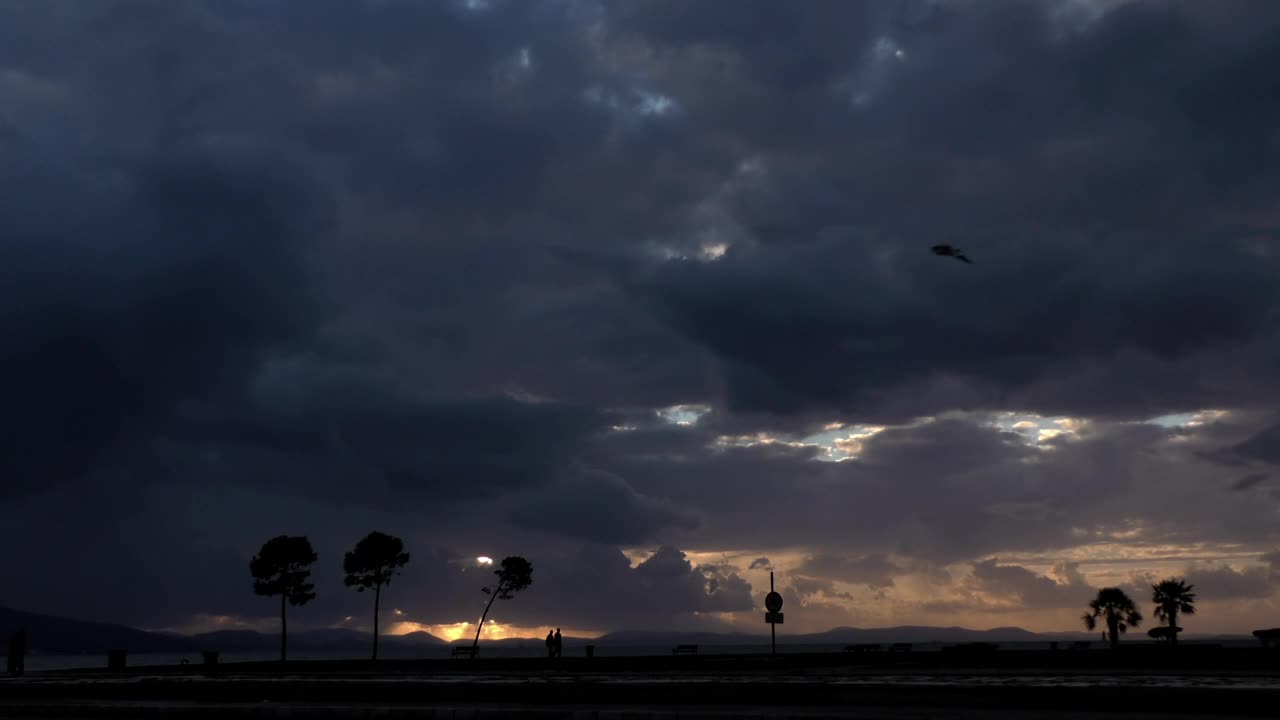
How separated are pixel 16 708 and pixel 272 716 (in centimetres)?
949

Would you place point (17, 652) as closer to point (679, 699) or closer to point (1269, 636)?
point (679, 699)

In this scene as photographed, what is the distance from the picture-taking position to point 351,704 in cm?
2798

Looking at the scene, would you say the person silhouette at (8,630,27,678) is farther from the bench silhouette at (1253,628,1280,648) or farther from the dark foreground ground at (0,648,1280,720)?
the bench silhouette at (1253,628,1280,648)

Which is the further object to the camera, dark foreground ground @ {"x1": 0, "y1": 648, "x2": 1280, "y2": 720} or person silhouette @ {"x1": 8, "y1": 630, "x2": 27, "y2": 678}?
person silhouette @ {"x1": 8, "y1": 630, "x2": 27, "y2": 678}

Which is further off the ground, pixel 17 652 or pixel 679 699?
pixel 679 699

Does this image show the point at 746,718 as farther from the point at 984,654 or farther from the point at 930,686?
the point at 984,654

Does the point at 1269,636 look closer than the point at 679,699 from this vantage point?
No

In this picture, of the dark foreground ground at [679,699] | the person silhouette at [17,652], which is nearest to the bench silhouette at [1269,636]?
the dark foreground ground at [679,699]

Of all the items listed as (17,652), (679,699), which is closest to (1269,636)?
(679,699)

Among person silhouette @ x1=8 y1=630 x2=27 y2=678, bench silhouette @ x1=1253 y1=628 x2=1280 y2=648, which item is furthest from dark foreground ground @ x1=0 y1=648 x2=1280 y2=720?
bench silhouette @ x1=1253 y1=628 x2=1280 y2=648

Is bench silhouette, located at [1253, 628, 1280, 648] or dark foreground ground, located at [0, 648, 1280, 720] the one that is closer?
dark foreground ground, located at [0, 648, 1280, 720]

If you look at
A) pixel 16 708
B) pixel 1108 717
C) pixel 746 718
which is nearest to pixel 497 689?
pixel 746 718

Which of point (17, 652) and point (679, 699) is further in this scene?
point (17, 652)

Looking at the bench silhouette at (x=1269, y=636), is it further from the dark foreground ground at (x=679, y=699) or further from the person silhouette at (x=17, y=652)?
the person silhouette at (x=17, y=652)
